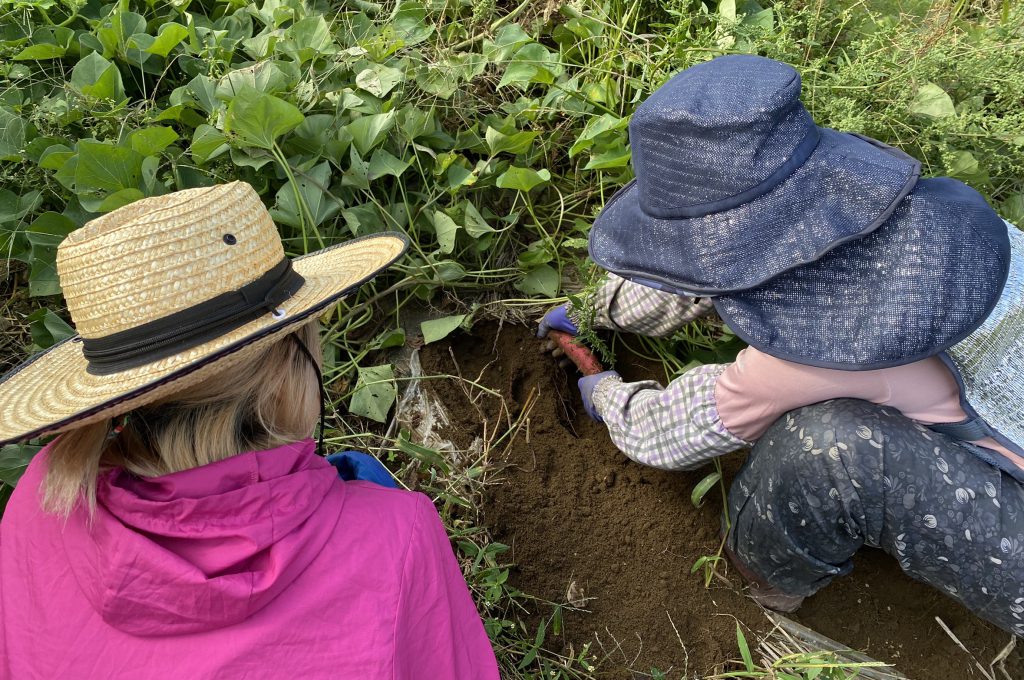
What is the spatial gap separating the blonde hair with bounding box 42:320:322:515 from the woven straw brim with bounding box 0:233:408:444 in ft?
0.13

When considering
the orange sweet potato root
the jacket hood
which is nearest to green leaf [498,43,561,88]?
the orange sweet potato root

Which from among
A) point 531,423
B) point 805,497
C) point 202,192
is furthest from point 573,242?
point 202,192

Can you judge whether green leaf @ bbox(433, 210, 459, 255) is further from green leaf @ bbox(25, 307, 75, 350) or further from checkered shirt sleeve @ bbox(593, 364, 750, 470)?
green leaf @ bbox(25, 307, 75, 350)

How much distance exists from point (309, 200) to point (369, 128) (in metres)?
0.22

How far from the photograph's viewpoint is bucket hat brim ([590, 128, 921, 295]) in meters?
0.97

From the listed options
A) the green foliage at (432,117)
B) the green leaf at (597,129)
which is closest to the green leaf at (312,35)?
the green foliage at (432,117)

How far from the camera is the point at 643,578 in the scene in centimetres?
153

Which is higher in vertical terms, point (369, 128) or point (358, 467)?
point (369, 128)

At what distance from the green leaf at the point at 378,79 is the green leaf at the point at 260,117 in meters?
0.28

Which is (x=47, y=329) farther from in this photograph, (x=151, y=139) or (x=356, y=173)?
(x=356, y=173)

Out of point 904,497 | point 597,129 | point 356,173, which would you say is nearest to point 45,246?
point 356,173

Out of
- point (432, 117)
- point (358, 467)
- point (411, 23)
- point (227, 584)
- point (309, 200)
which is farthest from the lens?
point (411, 23)

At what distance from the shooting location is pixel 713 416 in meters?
1.25

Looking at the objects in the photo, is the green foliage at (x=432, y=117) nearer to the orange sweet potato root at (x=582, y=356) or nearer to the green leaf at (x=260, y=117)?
the green leaf at (x=260, y=117)
